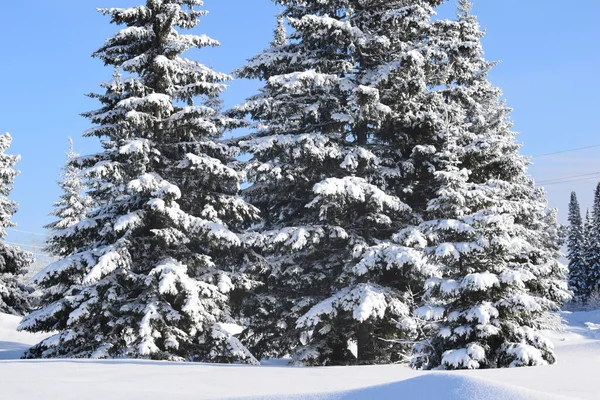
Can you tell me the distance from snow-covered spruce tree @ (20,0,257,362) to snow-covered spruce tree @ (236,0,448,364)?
1.39 meters

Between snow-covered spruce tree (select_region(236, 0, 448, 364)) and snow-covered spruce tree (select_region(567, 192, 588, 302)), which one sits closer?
snow-covered spruce tree (select_region(236, 0, 448, 364))

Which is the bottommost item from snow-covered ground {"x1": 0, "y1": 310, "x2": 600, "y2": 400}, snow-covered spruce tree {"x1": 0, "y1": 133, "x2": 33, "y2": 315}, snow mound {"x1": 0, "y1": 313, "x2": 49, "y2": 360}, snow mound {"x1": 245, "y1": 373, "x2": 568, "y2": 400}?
snow mound {"x1": 0, "y1": 313, "x2": 49, "y2": 360}

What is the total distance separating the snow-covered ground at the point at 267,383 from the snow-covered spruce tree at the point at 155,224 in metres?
4.90

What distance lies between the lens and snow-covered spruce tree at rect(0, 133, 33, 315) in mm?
27312

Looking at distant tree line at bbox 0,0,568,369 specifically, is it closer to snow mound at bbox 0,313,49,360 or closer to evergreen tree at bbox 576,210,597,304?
snow mound at bbox 0,313,49,360

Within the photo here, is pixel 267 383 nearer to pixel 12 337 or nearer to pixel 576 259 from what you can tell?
pixel 12 337

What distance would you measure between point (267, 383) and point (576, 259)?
69.1 m

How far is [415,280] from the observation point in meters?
14.8

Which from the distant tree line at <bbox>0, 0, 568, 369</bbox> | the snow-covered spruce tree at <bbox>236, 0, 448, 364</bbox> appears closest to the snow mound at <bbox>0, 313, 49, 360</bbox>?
the distant tree line at <bbox>0, 0, 568, 369</bbox>

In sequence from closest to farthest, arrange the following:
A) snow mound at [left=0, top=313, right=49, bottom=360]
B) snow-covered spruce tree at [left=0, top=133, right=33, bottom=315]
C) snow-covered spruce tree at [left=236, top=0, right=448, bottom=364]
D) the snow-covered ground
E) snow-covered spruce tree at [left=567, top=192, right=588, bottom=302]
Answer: the snow-covered ground → snow-covered spruce tree at [left=236, top=0, right=448, bottom=364] → snow mound at [left=0, top=313, right=49, bottom=360] → snow-covered spruce tree at [left=0, top=133, right=33, bottom=315] → snow-covered spruce tree at [left=567, top=192, right=588, bottom=302]

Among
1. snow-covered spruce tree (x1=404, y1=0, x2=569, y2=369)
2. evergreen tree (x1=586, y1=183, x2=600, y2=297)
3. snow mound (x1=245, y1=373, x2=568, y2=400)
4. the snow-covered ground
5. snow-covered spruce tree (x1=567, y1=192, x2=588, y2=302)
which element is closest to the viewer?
snow mound (x1=245, y1=373, x2=568, y2=400)

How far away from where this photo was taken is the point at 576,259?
2625 inches

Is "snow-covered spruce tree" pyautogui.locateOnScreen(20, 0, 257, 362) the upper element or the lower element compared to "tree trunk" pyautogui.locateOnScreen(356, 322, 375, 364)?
upper

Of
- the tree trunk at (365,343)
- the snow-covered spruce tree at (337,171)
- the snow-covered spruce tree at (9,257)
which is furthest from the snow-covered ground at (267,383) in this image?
the snow-covered spruce tree at (9,257)
